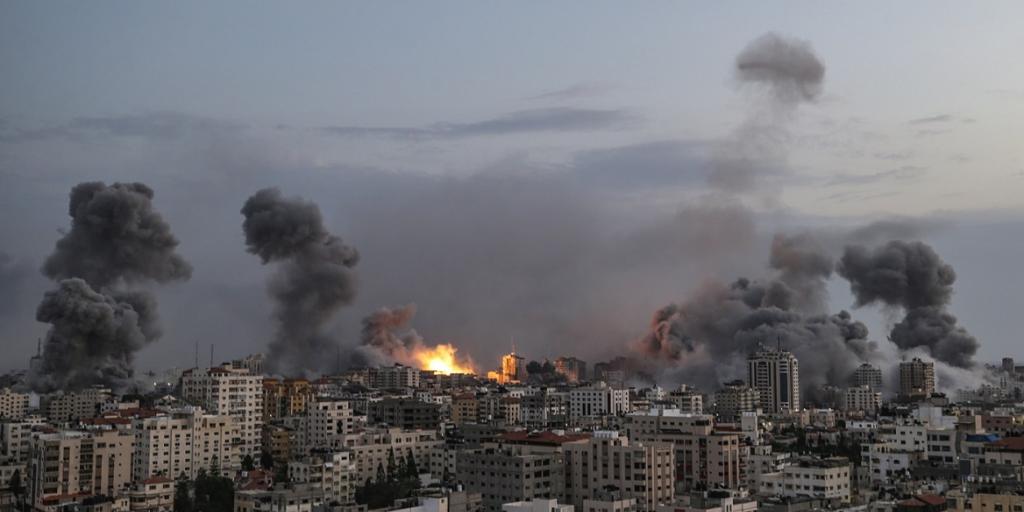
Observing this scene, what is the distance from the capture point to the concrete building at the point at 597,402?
164 ft

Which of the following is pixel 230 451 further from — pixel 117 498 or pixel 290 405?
pixel 290 405

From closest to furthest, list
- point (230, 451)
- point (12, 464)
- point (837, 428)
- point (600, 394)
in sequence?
point (12, 464) < point (230, 451) < point (837, 428) < point (600, 394)

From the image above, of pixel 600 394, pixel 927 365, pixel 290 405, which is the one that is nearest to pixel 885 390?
pixel 927 365

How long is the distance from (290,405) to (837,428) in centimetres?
2048

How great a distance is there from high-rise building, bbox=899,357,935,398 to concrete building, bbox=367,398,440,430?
28145 millimetres

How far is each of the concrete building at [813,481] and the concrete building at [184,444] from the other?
14743 mm

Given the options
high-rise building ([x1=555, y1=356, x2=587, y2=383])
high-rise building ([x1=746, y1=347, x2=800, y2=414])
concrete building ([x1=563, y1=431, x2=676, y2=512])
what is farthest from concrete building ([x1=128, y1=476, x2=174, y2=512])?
high-rise building ([x1=555, y1=356, x2=587, y2=383])

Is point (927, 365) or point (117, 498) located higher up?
point (927, 365)

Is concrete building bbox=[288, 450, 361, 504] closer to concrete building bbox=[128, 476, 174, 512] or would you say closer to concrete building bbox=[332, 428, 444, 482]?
concrete building bbox=[332, 428, 444, 482]

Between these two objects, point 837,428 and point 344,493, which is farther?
point 837,428

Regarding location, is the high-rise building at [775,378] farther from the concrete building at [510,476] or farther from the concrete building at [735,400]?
the concrete building at [510,476]

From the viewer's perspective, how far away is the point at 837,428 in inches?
1688

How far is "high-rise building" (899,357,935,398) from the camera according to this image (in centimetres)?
6141

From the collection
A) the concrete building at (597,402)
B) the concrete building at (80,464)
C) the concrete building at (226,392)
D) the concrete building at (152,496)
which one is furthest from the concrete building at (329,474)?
the concrete building at (597,402)
